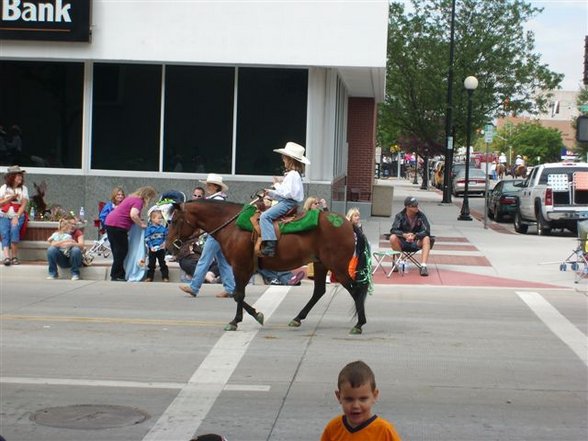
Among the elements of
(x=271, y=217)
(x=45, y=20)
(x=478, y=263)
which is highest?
(x=45, y=20)

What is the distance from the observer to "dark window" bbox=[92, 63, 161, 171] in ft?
70.3

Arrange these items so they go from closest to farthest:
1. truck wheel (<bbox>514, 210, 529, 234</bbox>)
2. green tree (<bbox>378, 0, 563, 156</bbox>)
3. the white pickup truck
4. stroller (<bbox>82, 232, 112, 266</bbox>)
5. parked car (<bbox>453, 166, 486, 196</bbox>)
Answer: stroller (<bbox>82, 232, 112, 266</bbox>) < the white pickup truck < truck wheel (<bbox>514, 210, 529, 234</bbox>) < green tree (<bbox>378, 0, 563, 156</bbox>) < parked car (<bbox>453, 166, 486, 196</bbox>)

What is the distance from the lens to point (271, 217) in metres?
11.6

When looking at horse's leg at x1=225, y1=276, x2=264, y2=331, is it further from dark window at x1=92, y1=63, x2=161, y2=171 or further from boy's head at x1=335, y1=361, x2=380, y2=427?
dark window at x1=92, y1=63, x2=161, y2=171

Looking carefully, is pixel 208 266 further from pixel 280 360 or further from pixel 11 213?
pixel 11 213

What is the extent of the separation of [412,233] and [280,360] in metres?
8.08

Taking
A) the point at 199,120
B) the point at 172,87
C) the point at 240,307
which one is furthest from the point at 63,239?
the point at 172,87

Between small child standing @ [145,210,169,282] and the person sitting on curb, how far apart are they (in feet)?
4.08

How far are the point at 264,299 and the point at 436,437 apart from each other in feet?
24.8

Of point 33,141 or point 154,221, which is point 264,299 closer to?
point 154,221

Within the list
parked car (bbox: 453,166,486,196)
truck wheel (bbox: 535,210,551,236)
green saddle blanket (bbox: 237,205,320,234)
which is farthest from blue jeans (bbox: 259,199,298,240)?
parked car (bbox: 453,166,486,196)

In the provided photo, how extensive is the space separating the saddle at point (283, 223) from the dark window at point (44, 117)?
10.9 metres

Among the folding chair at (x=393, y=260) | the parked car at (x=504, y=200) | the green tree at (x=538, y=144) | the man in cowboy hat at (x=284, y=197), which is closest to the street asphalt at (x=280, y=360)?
the folding chair at (x=393, y=260)

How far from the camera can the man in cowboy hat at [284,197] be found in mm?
11539
